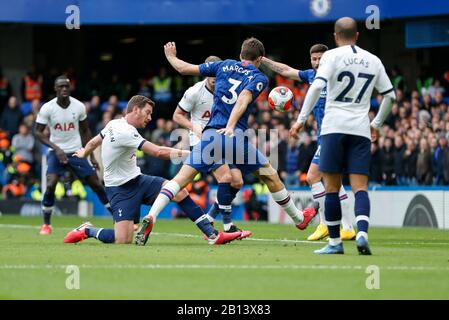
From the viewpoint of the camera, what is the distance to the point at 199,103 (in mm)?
16938

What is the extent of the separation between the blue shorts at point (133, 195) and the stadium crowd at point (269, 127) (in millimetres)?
10698

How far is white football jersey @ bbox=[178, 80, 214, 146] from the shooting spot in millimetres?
16875

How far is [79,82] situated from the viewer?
3597cm

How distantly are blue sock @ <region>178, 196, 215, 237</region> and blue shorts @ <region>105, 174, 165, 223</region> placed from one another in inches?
15.8

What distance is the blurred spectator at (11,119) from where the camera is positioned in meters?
31.7

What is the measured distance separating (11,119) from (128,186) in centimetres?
1805

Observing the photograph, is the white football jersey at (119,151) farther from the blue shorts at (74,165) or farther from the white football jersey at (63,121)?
the white football jersey at (63,121)

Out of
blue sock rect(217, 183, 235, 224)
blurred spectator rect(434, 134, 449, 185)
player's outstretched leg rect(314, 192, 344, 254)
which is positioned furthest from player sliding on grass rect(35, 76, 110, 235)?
blurred spectator rect(434, 134, 449, 185)

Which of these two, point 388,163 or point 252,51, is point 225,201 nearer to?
point 252,51

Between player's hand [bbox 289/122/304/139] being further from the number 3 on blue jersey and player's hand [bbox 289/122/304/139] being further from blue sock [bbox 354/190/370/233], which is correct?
the number 3 on blue jersey

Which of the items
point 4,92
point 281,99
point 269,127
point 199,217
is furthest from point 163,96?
point 199,217

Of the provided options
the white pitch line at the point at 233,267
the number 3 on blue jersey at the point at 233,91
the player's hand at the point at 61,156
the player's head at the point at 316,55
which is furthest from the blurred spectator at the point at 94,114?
the white pitch line at the point at 233,267
